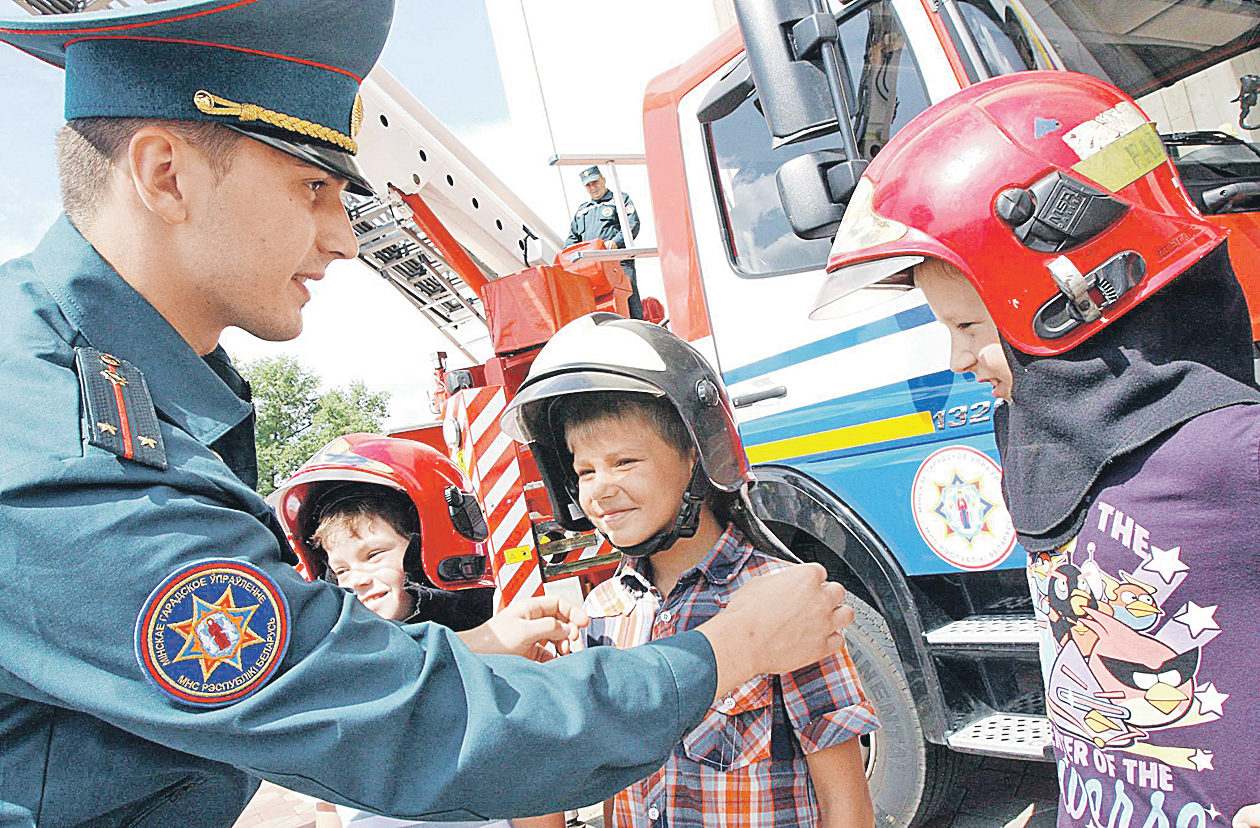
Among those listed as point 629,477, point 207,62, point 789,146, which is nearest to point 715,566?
point 629,477

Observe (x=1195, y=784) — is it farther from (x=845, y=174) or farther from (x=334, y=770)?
(x=845, y=174)

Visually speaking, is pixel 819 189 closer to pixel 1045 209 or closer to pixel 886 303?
pixel 886 303

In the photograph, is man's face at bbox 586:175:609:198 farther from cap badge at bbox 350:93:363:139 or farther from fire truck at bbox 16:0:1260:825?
cap badge at bbox 350:93:363:139

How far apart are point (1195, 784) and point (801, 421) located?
174 centimetres

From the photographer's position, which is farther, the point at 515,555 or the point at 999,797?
the point at 515,555

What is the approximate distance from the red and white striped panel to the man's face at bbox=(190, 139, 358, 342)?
319 cm

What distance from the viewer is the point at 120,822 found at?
3.59ft

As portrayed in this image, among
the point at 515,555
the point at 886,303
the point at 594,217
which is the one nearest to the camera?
the point at 886,303

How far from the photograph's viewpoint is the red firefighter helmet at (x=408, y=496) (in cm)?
273

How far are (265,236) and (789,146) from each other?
75.0 inches

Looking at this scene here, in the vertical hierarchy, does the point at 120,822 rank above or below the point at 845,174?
below

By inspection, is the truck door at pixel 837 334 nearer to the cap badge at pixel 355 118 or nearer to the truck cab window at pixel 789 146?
the truck cab window at pixel 789 146

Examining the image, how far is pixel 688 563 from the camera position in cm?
200

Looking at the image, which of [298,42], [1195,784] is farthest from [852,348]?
[298,42]
